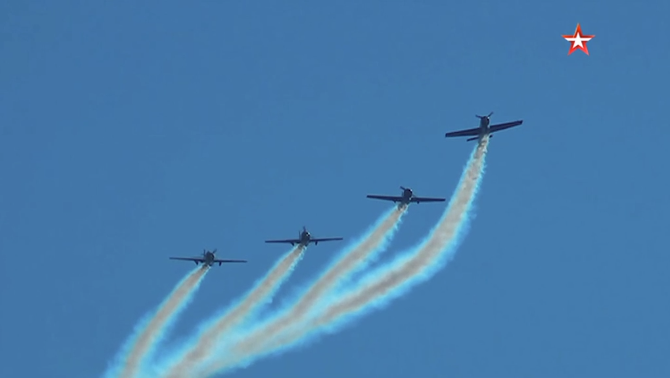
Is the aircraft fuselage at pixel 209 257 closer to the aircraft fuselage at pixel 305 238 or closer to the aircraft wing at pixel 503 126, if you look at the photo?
the aircraft fuselage at pixel 305 238

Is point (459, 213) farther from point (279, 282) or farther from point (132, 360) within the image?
point (132, 360)

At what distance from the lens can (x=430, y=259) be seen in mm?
126875

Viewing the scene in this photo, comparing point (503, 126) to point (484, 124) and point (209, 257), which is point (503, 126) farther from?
point (209, 257)

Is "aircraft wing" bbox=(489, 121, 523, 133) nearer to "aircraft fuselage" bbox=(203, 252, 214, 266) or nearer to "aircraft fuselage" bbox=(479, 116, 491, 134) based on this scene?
"aircraft fuselage" bbox=(479, 116, 491, 134)

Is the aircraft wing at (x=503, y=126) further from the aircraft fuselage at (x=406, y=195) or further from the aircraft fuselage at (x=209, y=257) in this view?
the aircraft fuselage at (x=209, y=257)

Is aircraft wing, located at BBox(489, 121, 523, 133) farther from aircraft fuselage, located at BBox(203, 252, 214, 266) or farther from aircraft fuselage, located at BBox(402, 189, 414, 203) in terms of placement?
aircraft fuselage, located at BBox(203, 252, 214, 266)

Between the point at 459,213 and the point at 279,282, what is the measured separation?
51.6 ft

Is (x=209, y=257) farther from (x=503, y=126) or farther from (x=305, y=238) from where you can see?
(x=503, y=126)

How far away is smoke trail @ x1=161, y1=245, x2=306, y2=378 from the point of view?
12862cm

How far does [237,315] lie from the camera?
431 ft

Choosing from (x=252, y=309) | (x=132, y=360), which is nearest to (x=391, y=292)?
(x=252, y=309)

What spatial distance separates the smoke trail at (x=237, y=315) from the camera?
422ft

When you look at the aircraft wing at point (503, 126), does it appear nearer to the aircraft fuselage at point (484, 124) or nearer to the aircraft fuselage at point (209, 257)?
the aircraft fuselage at point (484, 124)

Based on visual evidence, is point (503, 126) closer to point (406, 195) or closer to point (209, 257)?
point (406, 195)
